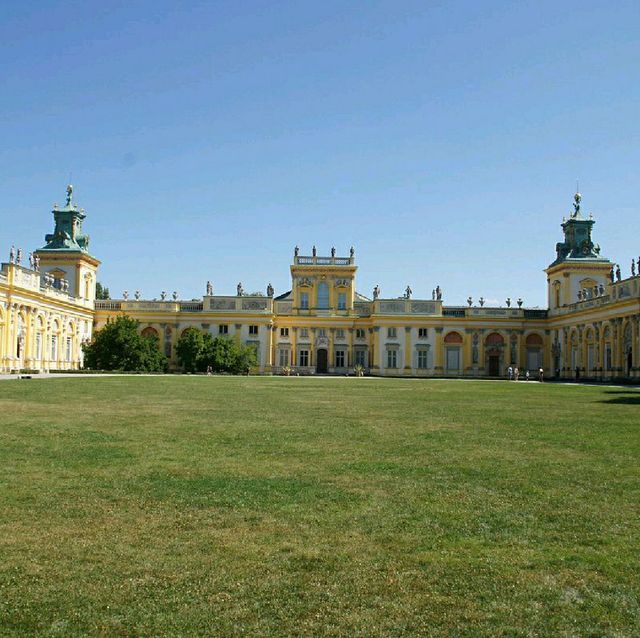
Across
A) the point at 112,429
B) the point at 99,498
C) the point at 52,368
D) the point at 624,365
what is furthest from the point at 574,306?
the point at 99,498

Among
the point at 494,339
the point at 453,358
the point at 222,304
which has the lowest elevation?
the point at 453,358

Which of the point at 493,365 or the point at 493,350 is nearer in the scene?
the point at 493,350

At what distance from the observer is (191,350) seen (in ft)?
223

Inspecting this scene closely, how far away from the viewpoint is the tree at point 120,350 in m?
63.6

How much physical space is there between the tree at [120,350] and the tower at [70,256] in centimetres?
864

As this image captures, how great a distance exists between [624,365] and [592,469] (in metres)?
51.2

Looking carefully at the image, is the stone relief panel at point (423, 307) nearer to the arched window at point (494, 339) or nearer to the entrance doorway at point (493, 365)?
the arched window at point (494, 339)

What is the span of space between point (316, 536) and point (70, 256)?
227 feet

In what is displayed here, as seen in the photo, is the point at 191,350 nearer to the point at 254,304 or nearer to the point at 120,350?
the point at 120,350

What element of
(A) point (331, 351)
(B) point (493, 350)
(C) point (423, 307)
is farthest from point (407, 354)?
(B) point (493, 350)

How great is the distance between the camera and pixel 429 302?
76312 millimetres

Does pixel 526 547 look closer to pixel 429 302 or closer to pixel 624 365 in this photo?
pixel 624 365

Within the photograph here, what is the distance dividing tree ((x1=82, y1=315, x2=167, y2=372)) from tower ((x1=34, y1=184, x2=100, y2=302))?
28.3ft

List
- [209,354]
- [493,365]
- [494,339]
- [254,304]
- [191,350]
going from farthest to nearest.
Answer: [254,304] < [493,365] < [494,339] < [191,350] < [209,354]
